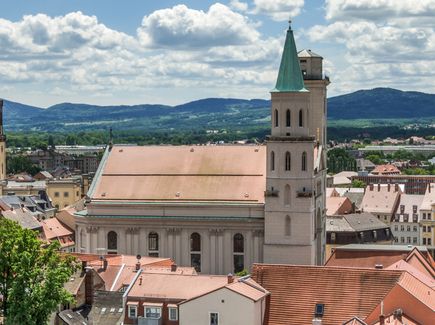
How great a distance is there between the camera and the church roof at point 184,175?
88.3 meters

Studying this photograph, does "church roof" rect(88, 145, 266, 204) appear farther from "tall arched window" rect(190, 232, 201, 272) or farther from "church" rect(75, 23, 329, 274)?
"tall arched window" rect(190, 232, 201, 272)

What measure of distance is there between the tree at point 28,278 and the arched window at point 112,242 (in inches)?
1383

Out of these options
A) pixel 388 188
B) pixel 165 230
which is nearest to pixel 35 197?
pixel 388 188

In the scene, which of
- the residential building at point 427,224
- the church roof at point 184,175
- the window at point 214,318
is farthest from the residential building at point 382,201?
the window at point 214,318

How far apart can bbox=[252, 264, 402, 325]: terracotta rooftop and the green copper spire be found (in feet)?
102

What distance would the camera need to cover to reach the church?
85375mm

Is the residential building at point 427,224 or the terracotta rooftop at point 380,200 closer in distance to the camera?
the residential building at point 427,224

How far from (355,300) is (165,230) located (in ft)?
118

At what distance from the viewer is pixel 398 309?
52.6 m

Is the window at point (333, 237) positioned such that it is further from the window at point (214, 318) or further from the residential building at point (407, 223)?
the window at point (214, 318)

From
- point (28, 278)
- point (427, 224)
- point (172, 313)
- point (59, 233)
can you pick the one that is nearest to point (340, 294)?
point (172, 313)

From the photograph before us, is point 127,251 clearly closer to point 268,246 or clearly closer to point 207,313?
point 268,246

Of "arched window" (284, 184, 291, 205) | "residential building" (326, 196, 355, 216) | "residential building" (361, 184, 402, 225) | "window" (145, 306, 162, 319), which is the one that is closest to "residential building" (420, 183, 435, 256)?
"residential building" (361, 184, 402, 225)

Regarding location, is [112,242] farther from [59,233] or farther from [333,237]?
[333,237]
